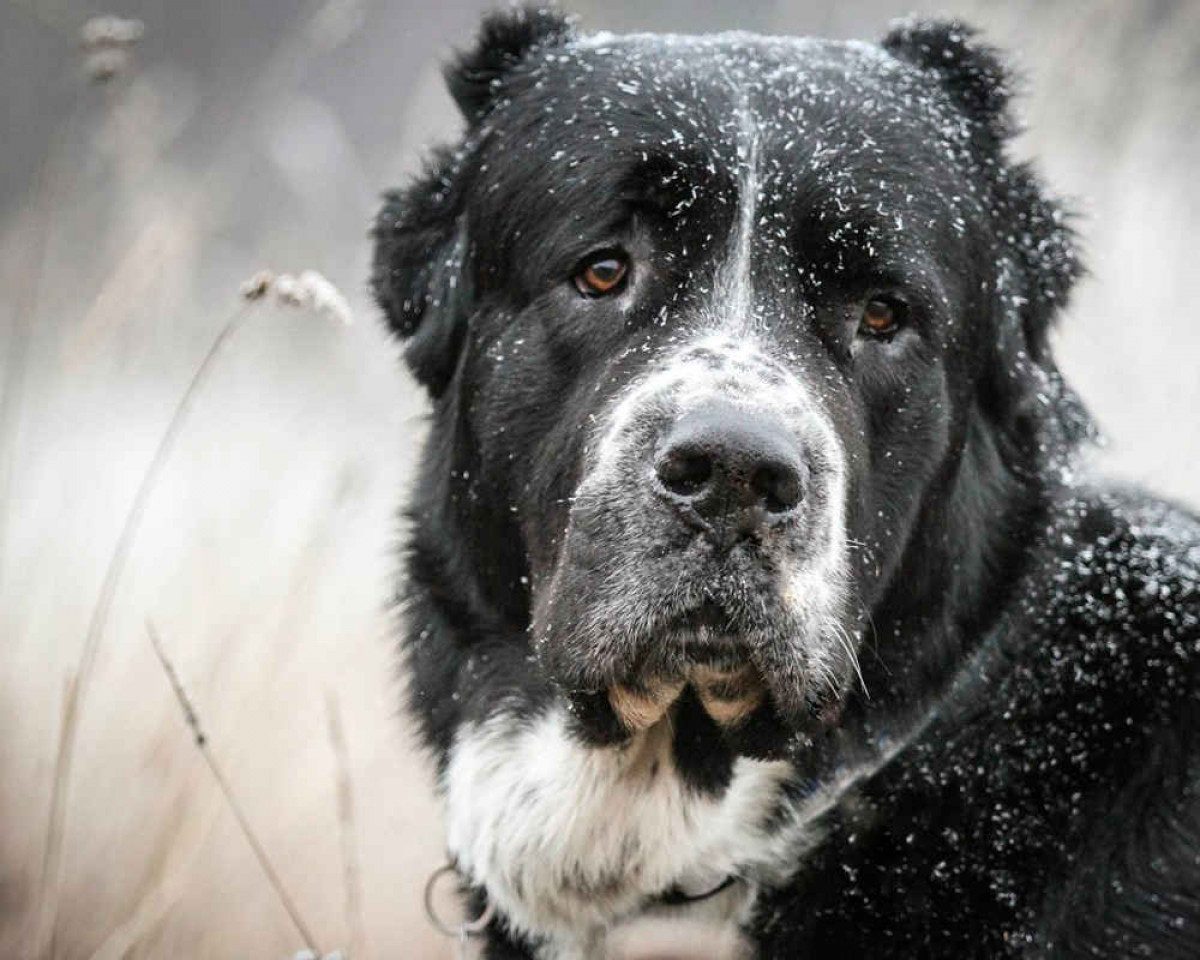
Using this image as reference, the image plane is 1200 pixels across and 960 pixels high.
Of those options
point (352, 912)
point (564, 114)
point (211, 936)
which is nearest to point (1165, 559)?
point (564, 114)

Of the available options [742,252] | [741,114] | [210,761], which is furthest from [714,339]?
[210,761]

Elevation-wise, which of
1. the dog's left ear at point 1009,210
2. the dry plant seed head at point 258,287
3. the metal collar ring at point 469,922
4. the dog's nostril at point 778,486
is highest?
the dog's left ear at point 1009,210

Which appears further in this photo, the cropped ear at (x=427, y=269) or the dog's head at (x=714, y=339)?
the cropped ear at (x=427, y=269)

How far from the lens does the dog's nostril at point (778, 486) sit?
7.83 feet

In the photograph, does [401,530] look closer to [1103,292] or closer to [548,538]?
[548,538]

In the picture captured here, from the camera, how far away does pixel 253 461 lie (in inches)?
226

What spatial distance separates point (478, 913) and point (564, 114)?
1.66 metres

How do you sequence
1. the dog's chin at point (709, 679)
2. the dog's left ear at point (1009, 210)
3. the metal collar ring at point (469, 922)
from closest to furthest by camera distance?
the dog's chin at point (709, 679) → the metal collar ring at point (469, 922) → the dog's left ear at point (1009, 210)

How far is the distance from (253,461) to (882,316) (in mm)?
3346

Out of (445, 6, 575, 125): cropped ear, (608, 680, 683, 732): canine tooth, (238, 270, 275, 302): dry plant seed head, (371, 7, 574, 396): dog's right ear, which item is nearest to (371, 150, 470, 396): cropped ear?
(371, 7, 574, 396): dog's right ear

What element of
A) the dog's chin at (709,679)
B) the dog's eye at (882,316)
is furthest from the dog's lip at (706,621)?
the dog's eye at (882,316)

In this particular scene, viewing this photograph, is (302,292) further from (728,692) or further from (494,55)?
(728,692)

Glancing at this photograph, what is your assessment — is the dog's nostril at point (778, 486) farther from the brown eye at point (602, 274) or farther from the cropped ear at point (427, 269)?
the cropped ear at point (427, 269)

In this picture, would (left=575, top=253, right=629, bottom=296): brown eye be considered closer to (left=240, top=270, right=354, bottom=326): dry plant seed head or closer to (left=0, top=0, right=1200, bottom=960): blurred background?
(left=240, top=270, right=354, bottom=326): dry plant seed head
